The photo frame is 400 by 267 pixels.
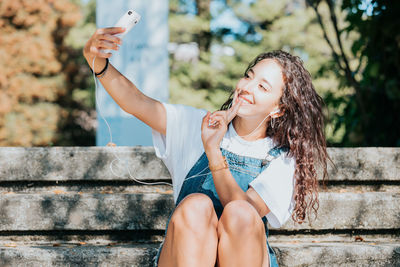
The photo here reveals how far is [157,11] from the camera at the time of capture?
17.2 ft

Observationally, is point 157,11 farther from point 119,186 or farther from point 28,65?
point 28,65

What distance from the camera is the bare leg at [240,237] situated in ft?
5.57

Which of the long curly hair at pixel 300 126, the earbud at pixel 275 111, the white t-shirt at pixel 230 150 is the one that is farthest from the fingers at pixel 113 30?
the earbud at pixel 275 111

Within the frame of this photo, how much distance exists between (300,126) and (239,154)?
13.0 inches

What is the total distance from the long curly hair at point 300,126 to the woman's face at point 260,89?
4 centimetres

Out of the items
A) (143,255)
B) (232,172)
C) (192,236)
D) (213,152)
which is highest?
(213,152)

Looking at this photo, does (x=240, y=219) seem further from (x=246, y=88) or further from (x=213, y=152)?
(x=246, y=88)

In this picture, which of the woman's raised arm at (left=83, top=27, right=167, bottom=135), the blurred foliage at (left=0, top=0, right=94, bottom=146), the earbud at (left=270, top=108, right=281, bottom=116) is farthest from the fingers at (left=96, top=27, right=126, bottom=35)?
the blurred foliage at (left=0, top=0, right=94, bottom=146)

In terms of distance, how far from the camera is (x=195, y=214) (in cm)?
173

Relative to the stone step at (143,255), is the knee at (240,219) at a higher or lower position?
higher

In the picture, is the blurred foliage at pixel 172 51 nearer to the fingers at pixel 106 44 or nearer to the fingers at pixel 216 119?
the fingers at pixel 216 119

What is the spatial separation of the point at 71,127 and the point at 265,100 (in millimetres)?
13442

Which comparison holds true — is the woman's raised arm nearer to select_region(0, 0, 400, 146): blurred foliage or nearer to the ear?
the ear

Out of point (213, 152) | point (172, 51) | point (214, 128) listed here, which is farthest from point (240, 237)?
point (172, 51)
